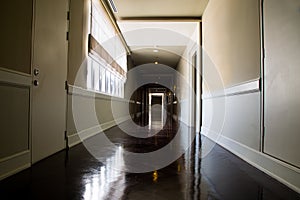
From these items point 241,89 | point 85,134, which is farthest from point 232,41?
point 85,134

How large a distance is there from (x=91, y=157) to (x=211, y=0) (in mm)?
4560

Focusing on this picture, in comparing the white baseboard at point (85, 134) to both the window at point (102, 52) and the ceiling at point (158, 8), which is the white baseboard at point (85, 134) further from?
the ceiling at point (158, 8)

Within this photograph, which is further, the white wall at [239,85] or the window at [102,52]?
the window at [102,52]

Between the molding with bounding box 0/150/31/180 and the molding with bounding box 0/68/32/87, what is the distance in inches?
30.1

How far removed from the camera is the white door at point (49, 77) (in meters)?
2.88

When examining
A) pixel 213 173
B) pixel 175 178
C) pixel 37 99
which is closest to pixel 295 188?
pixel 213 173

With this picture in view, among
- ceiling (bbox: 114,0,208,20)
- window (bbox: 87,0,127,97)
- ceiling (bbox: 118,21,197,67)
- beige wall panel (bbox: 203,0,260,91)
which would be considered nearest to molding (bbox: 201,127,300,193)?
beige wall panel (bbox: 203,0,260,91)

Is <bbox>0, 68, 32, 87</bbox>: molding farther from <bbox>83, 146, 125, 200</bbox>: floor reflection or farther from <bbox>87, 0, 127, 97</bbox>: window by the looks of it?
<bbox>87, 0, 127, 97</bbox>: window

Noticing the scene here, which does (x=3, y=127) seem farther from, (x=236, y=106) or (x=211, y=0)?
(x=211, y=0)

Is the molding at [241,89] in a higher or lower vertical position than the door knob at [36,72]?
lower

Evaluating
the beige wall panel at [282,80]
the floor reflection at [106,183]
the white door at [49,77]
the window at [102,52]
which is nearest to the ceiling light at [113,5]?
the window at [102,52]

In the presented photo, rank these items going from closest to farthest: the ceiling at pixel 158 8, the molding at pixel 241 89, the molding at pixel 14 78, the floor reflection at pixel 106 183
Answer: the floor reflection at pixel 106 183, the molding at pixel 14 78, the molding at pixel 241 89, the ceiling at pixel 158 8

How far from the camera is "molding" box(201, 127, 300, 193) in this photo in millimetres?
2084

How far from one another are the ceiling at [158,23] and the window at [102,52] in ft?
1.44
